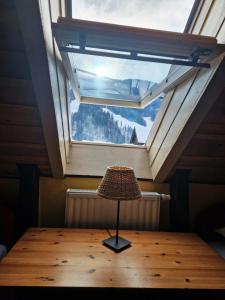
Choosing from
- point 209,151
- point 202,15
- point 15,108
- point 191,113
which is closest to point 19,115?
point 15,108

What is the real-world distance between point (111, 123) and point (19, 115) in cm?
88

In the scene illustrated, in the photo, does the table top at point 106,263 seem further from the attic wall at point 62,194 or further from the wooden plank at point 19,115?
the wooden plank at point 19,115

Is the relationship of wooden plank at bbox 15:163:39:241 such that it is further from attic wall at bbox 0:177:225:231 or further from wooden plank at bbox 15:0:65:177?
wooden plank at bbox 15:0:65:177

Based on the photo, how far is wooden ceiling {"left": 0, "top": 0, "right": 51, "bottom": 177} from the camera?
36.6 inches

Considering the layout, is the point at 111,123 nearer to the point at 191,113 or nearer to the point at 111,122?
the point at 111,122


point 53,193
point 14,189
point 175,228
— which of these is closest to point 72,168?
point 53,193

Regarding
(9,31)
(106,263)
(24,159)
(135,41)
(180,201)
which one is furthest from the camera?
(180,201)

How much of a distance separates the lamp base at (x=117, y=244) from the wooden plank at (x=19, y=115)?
0.87 meters

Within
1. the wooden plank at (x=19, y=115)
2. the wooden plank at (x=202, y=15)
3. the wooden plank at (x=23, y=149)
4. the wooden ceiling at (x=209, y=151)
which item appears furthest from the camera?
the wooden plank at (x=23, y=149)

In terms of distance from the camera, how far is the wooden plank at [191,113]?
3.77 ft

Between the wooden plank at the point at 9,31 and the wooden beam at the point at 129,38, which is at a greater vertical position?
the wooden beam at the point at 129,38

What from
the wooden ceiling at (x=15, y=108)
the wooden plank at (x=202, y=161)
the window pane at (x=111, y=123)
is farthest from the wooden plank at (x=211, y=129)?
the wooden ceiling at (x=15, y=108)

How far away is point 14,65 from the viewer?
1.07 meters

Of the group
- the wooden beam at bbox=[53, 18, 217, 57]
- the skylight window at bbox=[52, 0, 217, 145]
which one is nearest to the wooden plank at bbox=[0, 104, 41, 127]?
the skylight window at bbox=[52, 0, 217, 145]
